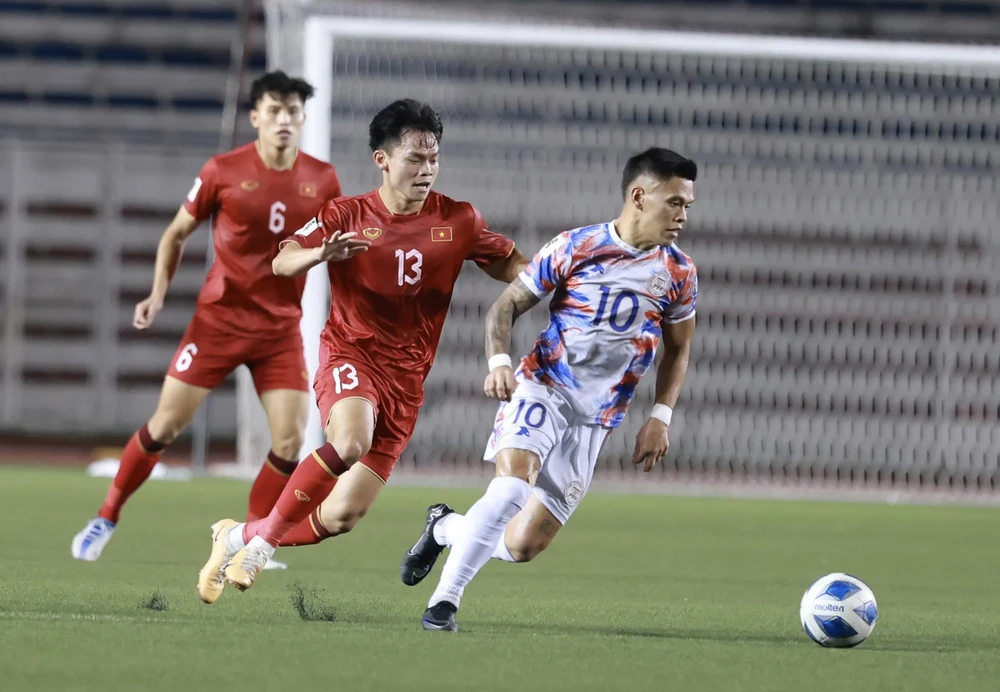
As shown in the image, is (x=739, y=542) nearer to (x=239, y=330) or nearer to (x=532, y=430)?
(x=239, y=330)

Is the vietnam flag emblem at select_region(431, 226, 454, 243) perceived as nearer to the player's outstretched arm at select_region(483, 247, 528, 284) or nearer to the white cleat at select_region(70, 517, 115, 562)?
the player's outstretched arm at select_region(483, 247, 528, 284)

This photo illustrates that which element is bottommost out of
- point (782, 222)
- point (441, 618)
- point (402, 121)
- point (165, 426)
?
point (441, 618)

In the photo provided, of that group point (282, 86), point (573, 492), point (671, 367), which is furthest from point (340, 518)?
point (282, 86)

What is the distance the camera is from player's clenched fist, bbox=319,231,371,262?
4863mm

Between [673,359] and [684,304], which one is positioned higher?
[684,304]

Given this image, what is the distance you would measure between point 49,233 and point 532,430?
12.4 m

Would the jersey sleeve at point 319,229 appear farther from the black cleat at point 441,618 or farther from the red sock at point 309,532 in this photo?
the black cleat at point 441,618

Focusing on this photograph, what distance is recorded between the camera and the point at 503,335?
505cm

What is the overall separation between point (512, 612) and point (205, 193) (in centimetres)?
251

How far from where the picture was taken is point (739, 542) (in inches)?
341

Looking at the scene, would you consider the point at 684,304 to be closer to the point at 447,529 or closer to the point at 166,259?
the point at 447,529

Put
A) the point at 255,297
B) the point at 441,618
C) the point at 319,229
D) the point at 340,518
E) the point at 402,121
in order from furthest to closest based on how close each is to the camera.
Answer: the point at 255,297 < the point at 340,518 < the point at 319,229 < the point at 402,121 < the point at 441,618

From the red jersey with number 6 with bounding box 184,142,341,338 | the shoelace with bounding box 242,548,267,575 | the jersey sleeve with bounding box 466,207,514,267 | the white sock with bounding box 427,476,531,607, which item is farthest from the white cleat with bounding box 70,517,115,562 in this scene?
the white sock with bounding box 427,476,531,607

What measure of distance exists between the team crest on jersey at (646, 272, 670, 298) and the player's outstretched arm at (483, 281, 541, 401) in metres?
0.40
